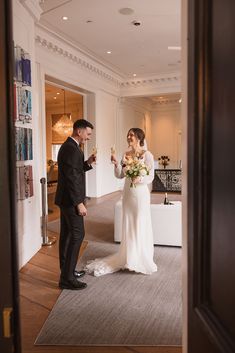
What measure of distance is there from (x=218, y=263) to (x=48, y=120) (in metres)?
12.6

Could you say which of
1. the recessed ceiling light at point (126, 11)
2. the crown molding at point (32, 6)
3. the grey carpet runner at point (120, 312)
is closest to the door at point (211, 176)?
the grey carpet runner at point (120, 312)

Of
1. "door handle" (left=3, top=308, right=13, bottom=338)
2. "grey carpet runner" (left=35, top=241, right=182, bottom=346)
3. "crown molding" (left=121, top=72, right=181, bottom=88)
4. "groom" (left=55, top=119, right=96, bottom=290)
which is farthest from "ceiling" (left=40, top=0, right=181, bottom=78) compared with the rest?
"door handle" (left=3, top=308, right=13, bottom=338)

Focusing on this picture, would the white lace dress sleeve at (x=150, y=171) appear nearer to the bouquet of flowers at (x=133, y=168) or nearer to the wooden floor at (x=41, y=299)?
the bouquet of flowers at (x=133, y=168)

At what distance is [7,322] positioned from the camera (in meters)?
0.97

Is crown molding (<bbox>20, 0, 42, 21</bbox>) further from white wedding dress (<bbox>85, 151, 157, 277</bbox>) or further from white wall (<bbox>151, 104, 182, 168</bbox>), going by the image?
white wall (<bbox>151, 104, 182, 168</bbox>)

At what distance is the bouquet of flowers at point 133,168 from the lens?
3.74 meters

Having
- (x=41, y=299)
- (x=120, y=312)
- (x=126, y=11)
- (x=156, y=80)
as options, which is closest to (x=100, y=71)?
(x=156, y=80)

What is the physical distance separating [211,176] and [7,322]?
0.76 meters

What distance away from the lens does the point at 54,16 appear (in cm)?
550

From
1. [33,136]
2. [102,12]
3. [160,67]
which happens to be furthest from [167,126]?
[33,136]

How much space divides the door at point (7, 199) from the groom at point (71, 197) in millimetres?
2177

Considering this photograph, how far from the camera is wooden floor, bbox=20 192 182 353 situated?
7.36 feet

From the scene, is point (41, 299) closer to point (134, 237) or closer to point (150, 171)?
point (134, 237)

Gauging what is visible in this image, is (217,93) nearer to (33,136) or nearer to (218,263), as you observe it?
(218,263)
